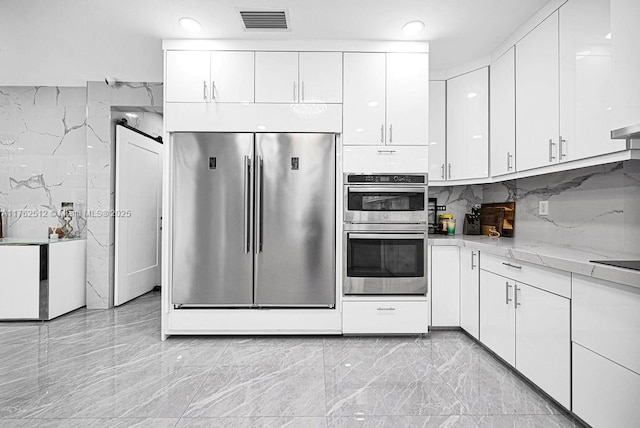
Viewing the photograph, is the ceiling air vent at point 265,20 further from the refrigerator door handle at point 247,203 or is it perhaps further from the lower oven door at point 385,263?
the lower oven door at point 385,263

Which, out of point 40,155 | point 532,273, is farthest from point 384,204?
point 40,155

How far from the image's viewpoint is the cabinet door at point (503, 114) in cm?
286

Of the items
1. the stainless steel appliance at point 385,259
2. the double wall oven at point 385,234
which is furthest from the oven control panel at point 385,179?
the stainless steel appliance at point 385,259

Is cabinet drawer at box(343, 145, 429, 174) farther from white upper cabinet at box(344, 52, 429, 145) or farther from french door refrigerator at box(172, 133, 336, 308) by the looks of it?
french door refrigerator at box(172, 133, 336, 308)

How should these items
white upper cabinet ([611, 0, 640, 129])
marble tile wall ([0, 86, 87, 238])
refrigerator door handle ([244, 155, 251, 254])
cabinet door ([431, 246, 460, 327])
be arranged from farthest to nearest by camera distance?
1. marble tile wall ([0, 86, 87, 238])
2. cabinet door ([431, 246, 460, 327])
3. refrigerator door handle ([244, 155, 251, 254])
4. white upper cabinet ([611, 0, 640, 129])

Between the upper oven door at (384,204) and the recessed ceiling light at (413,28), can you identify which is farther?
the upper oven door at (384,204)

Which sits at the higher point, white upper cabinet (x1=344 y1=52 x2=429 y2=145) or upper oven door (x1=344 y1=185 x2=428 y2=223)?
white upper cabinet (x1=344 y1=52 x2=429 y2=145)

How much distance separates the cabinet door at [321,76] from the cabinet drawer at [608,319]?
2.13 metres

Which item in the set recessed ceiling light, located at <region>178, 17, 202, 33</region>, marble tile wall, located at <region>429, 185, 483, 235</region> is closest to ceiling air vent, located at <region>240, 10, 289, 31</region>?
recessed ceiling light, located at <region>178, 17, 202, 33</region>

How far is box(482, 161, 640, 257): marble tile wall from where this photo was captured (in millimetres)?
2160

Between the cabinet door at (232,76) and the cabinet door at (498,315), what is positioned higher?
the cabinet door at (232,76)

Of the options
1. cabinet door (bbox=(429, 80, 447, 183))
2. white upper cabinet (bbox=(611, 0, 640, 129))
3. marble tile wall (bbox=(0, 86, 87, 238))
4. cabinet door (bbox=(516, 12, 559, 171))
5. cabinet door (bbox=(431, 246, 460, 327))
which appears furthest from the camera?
marble tile wall (bbox=(0, 86, 87, 238))

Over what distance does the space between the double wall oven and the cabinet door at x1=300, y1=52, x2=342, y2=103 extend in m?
0.68

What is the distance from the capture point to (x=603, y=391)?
5.34 ft
